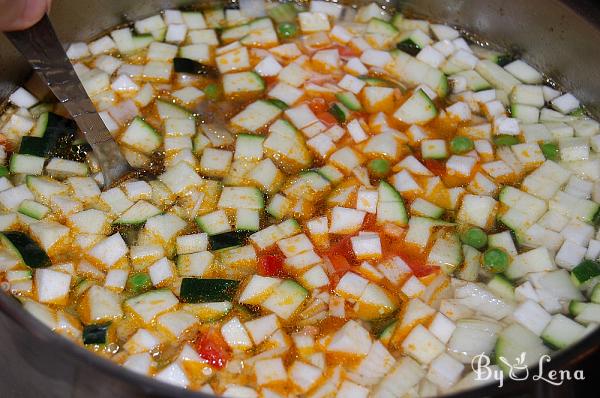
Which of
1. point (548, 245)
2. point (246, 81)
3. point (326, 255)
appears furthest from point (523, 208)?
point (246, 81)

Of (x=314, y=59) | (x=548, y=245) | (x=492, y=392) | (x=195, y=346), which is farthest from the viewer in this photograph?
(x=314, y=59)

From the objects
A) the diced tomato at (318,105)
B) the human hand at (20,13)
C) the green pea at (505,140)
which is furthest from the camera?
the diced tomato at (318,105)

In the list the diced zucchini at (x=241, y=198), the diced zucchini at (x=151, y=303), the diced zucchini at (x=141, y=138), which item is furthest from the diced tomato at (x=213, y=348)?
the diced zucchini at (x=141, y=138)

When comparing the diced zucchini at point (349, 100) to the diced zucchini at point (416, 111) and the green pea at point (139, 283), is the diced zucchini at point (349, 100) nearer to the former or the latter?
the diced zucchini at point (416, 111)

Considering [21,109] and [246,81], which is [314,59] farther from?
[21,109]

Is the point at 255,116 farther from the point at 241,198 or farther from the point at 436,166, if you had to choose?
the point at 436,166
